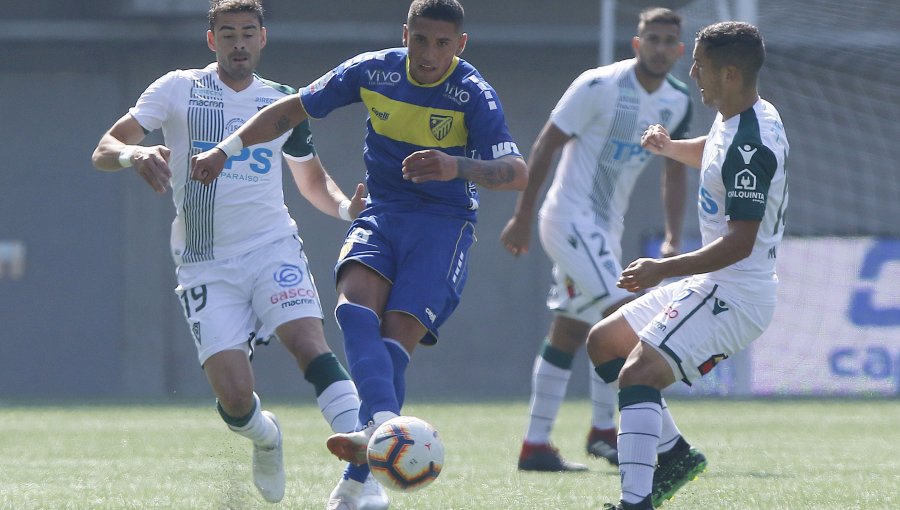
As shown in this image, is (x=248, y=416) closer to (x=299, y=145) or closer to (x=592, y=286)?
(x=299, y=145)

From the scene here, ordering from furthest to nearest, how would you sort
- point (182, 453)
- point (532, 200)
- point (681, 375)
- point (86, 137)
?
point (86, 137)
point (182, 453)
point (532, 200)
point (681, 375)

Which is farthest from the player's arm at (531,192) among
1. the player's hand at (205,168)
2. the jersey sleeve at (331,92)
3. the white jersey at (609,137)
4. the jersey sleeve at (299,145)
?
the player's hand at (205,168)

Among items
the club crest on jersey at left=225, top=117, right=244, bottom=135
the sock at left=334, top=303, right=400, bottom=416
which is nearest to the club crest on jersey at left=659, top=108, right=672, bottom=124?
the club crest on jersey at left=225, top=117, right=244, bottom=135

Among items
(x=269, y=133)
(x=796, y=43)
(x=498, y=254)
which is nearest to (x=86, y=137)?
(x=498, y=254)

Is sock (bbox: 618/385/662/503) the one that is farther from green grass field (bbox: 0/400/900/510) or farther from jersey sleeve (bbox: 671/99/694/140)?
jersey sleeve (bbox: 671/99/694/140)

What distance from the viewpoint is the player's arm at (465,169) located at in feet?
15.0

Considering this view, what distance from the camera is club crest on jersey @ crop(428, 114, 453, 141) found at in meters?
5.21

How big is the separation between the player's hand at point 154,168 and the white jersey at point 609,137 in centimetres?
313

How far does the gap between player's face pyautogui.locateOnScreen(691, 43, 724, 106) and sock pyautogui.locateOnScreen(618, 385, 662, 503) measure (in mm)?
1076

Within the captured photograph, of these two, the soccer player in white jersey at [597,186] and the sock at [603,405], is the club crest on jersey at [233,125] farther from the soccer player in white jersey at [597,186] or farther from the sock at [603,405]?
the sock at [603,405]

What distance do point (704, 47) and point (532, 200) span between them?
2.36 meters

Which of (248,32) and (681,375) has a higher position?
(248,32)

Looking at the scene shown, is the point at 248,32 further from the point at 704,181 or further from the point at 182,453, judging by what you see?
the point at 182,453

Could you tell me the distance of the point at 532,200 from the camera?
7375mm
